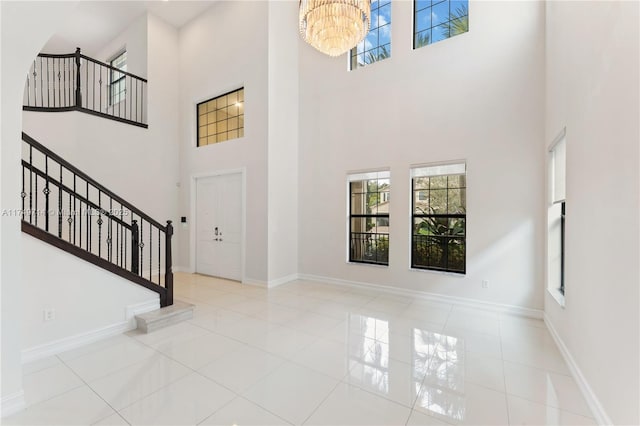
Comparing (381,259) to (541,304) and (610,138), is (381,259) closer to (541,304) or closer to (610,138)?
(541,304)

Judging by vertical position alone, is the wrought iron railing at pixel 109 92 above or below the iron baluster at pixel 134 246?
above

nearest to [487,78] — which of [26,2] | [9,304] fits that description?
[26,2]

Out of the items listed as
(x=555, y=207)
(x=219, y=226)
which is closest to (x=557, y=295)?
(x=555, y=207)

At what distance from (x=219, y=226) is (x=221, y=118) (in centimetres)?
237

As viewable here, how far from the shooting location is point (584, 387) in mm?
2137

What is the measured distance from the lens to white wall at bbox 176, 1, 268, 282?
5.21 m

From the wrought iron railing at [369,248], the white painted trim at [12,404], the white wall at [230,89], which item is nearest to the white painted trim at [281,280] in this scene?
the white wall at [230,89]

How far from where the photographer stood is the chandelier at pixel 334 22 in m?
2.79

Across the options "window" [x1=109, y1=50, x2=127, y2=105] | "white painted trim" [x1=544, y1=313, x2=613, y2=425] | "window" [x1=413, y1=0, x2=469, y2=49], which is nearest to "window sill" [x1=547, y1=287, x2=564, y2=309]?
"white painted trim" [x1=544, y1=313, x2=613, y2=425]

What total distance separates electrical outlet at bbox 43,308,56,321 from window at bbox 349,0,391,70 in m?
5.49

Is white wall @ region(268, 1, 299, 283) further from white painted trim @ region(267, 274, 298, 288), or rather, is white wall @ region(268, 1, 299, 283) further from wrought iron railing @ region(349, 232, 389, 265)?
wrought iron railing @ region(349, 232, 389, 265)

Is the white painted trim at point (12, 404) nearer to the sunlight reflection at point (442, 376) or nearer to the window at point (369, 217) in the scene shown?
A: the sunlight reflection at point (442, 376)

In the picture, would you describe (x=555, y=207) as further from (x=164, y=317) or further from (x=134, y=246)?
(x=134, y=246)

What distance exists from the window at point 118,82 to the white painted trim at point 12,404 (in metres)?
6.33
